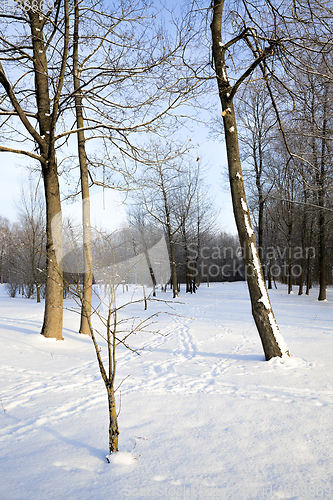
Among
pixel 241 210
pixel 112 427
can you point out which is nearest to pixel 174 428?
pixel 112 427

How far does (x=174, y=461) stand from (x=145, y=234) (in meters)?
22.4

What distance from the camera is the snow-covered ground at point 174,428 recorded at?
5.93 ft

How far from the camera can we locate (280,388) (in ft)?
11.0

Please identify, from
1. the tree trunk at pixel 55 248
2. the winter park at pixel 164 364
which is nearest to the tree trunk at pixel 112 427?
the winter park at pixel 164 364

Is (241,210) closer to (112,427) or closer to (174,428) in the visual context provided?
(174,428)

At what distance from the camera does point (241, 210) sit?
15.4 feet

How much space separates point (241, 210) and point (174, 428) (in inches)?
129

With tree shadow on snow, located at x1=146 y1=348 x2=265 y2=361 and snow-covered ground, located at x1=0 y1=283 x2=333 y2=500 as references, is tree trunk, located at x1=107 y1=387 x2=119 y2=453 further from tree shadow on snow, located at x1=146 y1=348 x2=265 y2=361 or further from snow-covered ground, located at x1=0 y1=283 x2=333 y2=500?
tree shadow on snow, located at x1=146 y1=348 x2=265 y2=361

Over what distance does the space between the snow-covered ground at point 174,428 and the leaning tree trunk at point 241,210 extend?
2.23ft

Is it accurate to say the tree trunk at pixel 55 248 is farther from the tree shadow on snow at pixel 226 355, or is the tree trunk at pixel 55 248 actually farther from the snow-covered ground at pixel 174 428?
the tree shadow on snow at pixel 226 355

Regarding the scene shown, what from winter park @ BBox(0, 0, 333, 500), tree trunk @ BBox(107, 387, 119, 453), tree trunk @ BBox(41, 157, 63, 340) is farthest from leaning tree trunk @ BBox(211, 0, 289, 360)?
tree trunk @ BBox(41, 157, 63, 340)

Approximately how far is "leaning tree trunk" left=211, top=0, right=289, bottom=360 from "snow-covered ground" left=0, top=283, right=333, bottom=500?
26.7 inches

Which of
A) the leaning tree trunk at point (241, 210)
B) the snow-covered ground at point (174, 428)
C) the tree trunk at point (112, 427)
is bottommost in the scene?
the snow-covered ground at point (174, 428)

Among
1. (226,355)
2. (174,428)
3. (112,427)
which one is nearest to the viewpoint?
(112,427)
